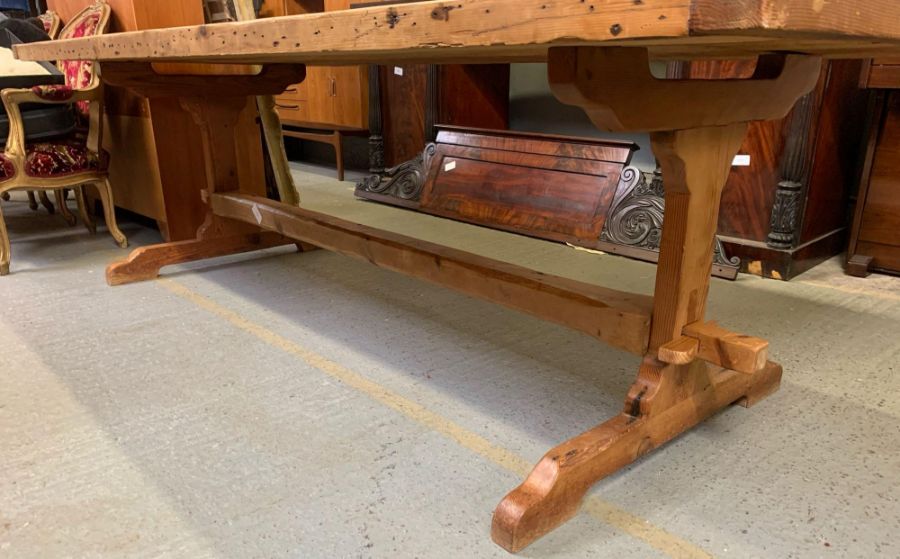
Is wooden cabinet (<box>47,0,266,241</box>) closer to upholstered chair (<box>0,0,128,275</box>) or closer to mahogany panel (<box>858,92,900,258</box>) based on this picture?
upholstered chair (<box>0,0,128,275</box>)

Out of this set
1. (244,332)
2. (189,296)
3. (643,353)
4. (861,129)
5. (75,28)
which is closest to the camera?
(643,353)

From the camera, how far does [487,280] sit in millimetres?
1413

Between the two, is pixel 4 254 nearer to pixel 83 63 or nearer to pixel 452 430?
pixel 83 63

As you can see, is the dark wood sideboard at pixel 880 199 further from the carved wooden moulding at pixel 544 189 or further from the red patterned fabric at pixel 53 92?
the red patterned fabric at pixel 53 92

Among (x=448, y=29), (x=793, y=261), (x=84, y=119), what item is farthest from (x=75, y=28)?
(x=793, y=261)

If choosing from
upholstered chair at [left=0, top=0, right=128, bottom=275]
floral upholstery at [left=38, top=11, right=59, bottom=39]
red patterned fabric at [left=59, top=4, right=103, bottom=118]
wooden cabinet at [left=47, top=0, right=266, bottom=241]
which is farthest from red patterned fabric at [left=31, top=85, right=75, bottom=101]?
floral upholstery at [left=38, top=11, right=59, bottom=39]

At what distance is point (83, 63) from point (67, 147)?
0.40 metres

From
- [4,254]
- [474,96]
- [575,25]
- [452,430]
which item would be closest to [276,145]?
[4,254]

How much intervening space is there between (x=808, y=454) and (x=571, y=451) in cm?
51

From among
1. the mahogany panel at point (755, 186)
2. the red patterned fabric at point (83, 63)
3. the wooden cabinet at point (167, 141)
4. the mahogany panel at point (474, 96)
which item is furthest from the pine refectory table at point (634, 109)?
the mahogany panel at point (474, 96)

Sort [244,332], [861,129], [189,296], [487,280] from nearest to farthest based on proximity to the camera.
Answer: [487,280]
[244,332]
[189,296]
[861,129]

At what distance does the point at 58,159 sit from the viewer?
2.47 m

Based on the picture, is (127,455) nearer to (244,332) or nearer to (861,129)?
(244,332)

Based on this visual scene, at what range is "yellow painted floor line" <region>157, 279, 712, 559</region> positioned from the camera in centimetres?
100
